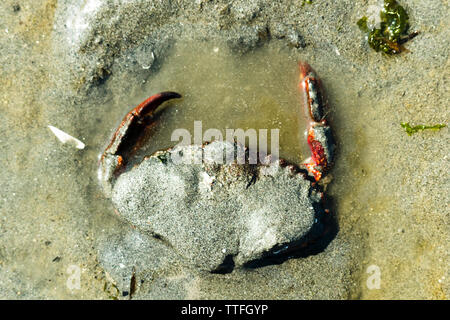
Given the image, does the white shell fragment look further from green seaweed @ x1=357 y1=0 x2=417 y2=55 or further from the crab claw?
green seaweed @ x1=357 y1=0 x2=417 y2=55

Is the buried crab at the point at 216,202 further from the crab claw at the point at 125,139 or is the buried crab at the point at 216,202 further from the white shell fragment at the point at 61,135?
the white shell fragment at the point at 61,135

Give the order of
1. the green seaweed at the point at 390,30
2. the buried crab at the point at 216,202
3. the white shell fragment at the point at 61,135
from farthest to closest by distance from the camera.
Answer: the white shell fragment at the point at 61,135
the green seaweed at the point at 390,30
the buried crab at the point at 216,202

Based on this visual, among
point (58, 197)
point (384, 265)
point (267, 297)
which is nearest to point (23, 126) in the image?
point (58, 197)

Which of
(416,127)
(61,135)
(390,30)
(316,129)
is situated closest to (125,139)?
(61,135)

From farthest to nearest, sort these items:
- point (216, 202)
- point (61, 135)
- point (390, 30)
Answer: point (61, 135)
point (390, 30)
point (216, 202)

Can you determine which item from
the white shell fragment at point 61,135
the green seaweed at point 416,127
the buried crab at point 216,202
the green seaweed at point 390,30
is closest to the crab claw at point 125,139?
the buried crab at point 216,202

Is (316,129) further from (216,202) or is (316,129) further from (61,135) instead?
(61,135)

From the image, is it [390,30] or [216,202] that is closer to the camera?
[216,202]


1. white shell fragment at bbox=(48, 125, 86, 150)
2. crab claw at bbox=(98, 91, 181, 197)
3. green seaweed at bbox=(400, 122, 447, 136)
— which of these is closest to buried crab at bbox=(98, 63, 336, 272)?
crab claw at bbox=(98, 91, 181, 197)
